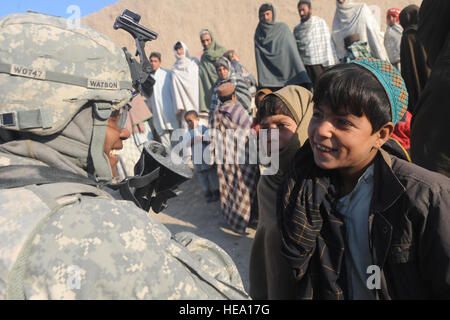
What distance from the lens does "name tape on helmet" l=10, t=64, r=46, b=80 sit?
1.37m

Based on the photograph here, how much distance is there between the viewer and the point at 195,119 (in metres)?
6.76

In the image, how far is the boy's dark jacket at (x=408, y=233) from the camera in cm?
125

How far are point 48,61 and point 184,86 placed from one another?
715 centimetres

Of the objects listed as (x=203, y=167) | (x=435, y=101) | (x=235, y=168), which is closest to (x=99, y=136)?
(x=435, y=101)

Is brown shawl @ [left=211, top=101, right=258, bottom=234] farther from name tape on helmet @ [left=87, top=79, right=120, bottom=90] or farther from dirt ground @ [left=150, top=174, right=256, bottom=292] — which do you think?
name tape on helmet @ [left=87, top=79, right=120, bottom=90]

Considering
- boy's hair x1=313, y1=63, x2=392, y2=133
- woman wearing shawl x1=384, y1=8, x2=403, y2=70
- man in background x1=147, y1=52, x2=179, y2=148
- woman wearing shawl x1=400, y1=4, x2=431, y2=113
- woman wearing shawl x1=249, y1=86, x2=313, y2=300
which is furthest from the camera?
man in background x1=147, y1=52, x2=179, y2=148

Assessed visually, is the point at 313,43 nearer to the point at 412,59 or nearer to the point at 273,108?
the point at 412,59

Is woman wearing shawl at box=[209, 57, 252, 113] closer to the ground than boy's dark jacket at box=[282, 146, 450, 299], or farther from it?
farther from it

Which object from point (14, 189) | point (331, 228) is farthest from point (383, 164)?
point (14, 189)

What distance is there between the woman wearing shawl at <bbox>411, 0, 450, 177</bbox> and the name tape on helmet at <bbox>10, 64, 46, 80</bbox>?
6.55 feet

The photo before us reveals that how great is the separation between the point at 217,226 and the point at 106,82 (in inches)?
167

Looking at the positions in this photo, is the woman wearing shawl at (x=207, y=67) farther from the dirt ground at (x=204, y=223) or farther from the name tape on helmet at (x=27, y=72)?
the name tape on helmet at (x=27, y=72)

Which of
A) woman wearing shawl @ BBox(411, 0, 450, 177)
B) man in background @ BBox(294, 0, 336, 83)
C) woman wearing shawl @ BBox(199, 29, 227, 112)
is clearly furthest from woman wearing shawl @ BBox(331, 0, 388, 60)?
woman wearing shawl @ BBox(411, 0, 450, 177)

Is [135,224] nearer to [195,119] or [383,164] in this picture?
[383,164]
